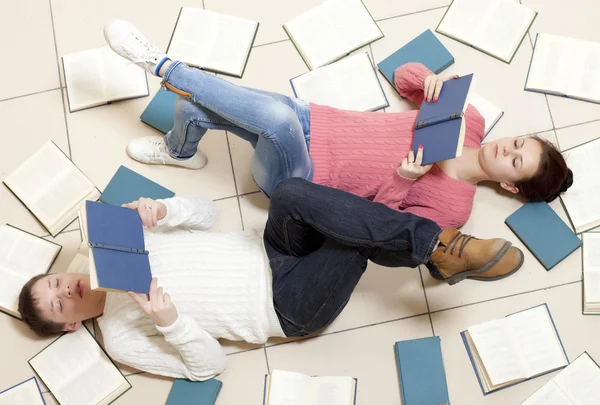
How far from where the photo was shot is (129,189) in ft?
6.07

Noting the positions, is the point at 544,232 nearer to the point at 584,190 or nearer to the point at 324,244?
the point at 584,190

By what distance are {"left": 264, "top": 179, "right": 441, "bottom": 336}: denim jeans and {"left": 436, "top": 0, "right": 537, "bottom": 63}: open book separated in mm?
870

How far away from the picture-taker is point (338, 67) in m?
1.94

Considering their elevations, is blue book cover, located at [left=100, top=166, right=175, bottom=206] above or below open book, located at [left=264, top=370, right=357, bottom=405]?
above

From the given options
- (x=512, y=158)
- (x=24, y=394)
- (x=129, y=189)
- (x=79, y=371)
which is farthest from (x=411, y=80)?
(x=24, y=394)

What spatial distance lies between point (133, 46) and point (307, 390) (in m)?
1.17

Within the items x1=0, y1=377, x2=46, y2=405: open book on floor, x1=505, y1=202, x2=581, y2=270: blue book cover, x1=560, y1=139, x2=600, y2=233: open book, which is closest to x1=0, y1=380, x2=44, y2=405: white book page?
x1=0, y1=377, x2=46, y2=405: open book on floor

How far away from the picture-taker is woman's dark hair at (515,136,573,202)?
1.62 m

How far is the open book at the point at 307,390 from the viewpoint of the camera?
1694 millimetres

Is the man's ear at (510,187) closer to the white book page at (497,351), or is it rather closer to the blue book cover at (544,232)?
the blue book cover at (544,232)

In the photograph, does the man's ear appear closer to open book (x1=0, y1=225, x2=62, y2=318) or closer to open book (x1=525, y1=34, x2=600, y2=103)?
open book (x1=525, y1=34, x2=600, y2=103)

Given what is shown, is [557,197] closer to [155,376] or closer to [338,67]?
[338,67]

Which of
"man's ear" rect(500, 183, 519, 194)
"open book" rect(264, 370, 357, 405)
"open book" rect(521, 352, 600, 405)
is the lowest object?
"open book" rect(521, 352, 600, 405)

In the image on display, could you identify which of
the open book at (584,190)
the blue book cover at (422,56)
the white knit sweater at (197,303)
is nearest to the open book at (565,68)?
the open book at (584,190)
